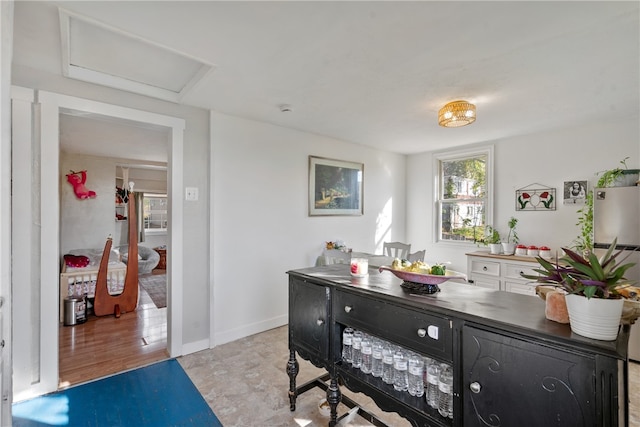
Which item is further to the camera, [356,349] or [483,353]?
[356,349]

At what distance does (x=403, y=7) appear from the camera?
147cm

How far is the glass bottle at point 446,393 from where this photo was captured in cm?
130

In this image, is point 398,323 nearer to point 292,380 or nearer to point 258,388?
point 292,380

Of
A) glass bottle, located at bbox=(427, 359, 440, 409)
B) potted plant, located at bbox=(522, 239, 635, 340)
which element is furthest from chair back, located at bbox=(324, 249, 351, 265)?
potted plant, located at bbox=(522, 239, 635, 340)

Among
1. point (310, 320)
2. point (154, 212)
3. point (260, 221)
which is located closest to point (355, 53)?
point (310, 320)

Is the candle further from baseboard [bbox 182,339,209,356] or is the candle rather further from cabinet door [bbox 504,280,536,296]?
A: cabinet door [bbox 504,280,536,296]

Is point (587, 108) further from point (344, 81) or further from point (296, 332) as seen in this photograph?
point (296, 332)

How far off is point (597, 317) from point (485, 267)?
3201 millimetres

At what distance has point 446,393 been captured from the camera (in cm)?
131

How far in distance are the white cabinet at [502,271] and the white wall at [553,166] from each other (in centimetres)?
47

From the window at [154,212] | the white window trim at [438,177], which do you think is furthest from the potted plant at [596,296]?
the window at [154,212]

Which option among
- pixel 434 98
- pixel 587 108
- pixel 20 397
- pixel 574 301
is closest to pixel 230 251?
pixel 20 397

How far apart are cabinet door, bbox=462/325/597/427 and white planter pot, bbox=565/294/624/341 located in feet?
0.27

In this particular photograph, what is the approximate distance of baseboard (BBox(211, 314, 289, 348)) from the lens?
307 centimetres
